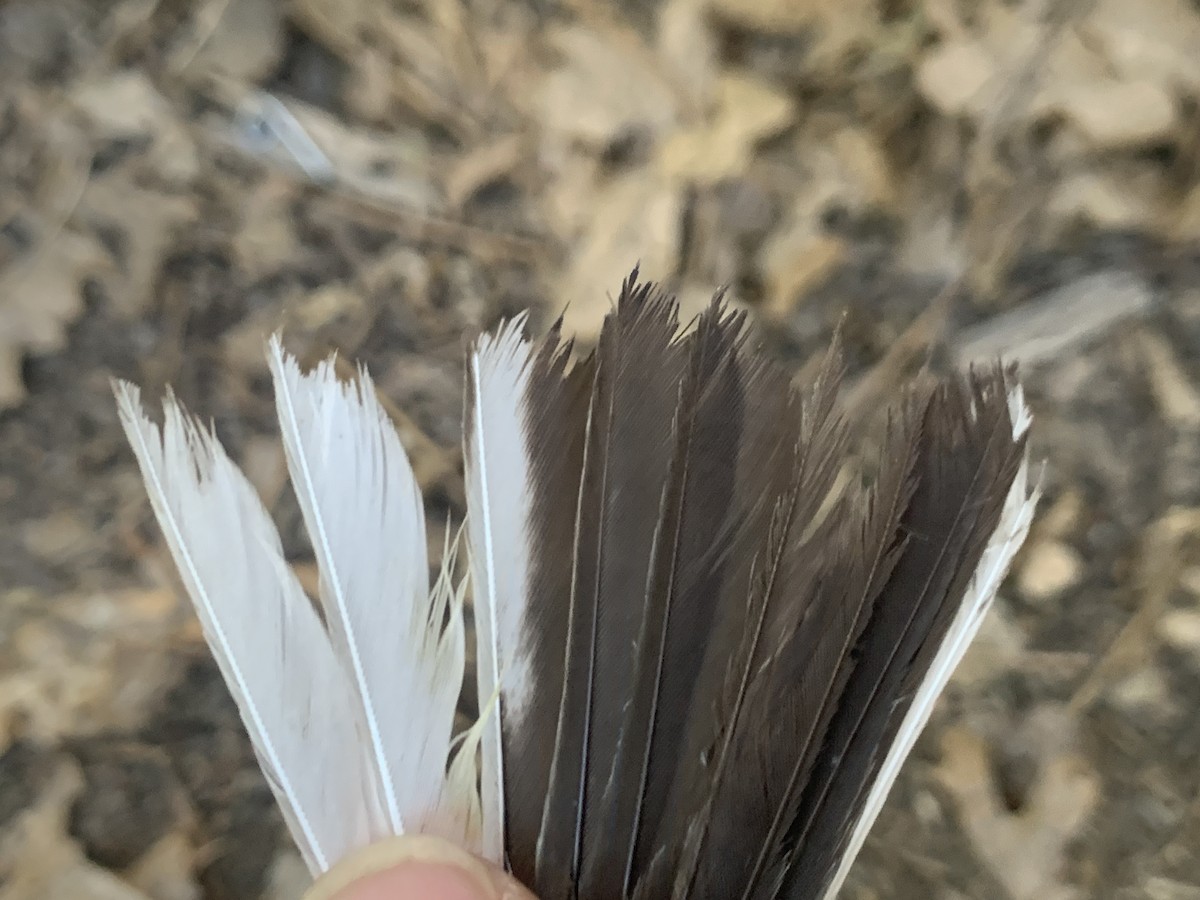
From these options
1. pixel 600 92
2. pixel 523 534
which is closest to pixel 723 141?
pixel 600 92

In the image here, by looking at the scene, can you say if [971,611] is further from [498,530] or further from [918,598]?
[498,530]

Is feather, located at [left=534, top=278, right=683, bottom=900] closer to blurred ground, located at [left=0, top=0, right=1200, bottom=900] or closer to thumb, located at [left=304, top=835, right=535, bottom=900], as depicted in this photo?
thumb, located at [left=304, top=835, right=535, bottom=900]

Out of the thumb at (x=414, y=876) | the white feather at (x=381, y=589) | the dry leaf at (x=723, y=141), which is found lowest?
the thumb at (x=414, y=876)

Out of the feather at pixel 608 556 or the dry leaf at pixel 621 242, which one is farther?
the dry leaf at pixel 621 242

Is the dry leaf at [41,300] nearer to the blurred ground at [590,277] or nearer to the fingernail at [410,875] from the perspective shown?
the blurred ground at [590,277]

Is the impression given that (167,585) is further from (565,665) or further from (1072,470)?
(1072,470)

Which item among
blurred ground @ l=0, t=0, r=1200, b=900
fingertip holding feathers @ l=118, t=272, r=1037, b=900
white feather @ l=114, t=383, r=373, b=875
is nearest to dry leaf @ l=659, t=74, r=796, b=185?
blurred ground @ l=0, t=0, r=1200, b=900

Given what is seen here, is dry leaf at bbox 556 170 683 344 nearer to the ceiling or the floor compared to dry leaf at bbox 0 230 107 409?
nearer to the ceiling

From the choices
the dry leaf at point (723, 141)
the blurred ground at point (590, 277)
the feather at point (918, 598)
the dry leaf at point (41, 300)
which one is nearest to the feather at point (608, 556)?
the feather at point (918, 598)
